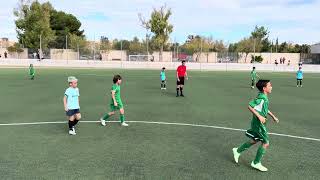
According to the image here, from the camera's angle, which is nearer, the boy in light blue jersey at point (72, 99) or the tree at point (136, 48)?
the boy in light blue jersey at point (72, 99)

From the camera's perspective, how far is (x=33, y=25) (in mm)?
62281

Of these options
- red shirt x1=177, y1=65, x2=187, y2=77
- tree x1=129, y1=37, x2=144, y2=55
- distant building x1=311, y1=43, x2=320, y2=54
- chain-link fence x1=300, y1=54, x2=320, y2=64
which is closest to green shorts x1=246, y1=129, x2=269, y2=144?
red shirt x1=177, y1=65, x2=187, y2=77

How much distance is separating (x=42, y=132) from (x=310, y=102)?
482 inches

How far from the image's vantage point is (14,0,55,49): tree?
6122 centimetres

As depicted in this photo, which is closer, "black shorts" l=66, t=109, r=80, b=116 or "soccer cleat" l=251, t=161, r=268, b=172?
"soccer cleat" l=251, t=161, r=268, b=172

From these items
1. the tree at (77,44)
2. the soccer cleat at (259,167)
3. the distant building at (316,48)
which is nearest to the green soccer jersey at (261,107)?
the soccer cleat at (259,167)

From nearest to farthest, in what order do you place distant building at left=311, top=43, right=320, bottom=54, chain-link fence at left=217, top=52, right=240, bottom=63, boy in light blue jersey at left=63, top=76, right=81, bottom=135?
boy in light blue jersey at left=63, top=76, right=81, bottom=135, chain-link fence at left=217, top=52, right=240, bottom=63, distant building at left=311, top=43, right=320, bottom=54

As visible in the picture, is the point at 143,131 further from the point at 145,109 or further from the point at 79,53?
the point at 79,53

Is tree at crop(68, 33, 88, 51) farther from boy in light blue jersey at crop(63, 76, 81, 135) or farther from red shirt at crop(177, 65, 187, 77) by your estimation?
boy in light blue jersey at crop(63, 76, 81, 135)

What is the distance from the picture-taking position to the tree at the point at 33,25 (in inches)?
2410

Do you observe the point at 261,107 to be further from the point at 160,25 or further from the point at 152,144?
the point at 160,25

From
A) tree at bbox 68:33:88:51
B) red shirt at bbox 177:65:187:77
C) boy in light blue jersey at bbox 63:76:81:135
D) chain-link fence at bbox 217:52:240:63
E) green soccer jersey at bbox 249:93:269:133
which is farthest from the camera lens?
tree at bbox 68:33:88:51

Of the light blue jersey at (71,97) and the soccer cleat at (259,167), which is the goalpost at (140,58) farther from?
the soccer cleat at (259,167)

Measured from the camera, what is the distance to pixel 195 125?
10578mm
